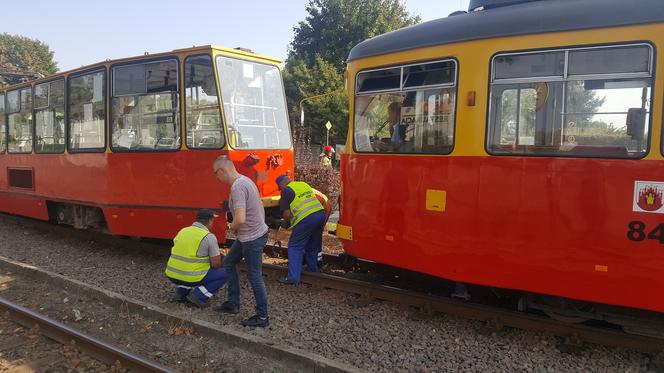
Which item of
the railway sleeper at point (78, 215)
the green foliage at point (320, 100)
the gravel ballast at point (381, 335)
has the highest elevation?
the green foliage at point (320, 100)

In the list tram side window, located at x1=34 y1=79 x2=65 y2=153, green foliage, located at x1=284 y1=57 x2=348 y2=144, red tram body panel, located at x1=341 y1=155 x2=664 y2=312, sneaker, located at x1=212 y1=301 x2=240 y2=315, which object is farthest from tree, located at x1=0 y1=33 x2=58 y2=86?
red tram body panel, located at x1=341 y1=155 x2=664 y2=312

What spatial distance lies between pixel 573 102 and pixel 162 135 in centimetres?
548

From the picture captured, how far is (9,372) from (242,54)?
498cm

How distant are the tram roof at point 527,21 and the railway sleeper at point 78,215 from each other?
5.85 metres

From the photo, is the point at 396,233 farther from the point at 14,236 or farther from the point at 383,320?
the point at 14,236

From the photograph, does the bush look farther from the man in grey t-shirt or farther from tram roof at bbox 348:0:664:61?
the man in grey t-shirt

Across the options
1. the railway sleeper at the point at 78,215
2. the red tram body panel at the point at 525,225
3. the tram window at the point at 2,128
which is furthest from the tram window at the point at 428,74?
the tram window at the point at 2,128

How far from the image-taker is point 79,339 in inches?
179

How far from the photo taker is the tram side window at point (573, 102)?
386 centimetres

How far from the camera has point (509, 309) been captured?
5.07m

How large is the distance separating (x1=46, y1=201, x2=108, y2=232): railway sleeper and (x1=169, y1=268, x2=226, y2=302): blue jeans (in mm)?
3328

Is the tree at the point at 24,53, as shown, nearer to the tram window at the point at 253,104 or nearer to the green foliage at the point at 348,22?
the green foliage at the point at 348,22

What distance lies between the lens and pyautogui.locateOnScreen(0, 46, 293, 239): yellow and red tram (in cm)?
676

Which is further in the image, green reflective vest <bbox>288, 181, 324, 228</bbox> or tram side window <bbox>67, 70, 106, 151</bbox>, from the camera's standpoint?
tram side window <bbox>67, 70, 106, 151</bbox>
